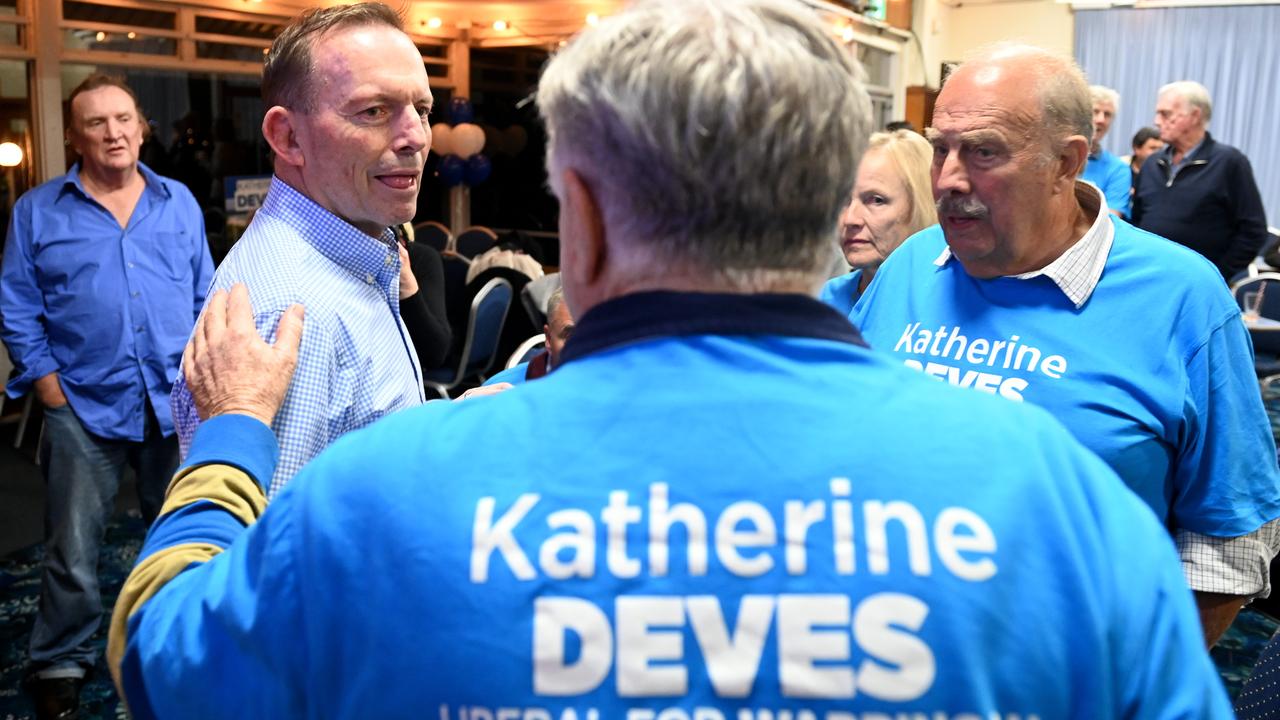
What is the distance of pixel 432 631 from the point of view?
31.5 inches

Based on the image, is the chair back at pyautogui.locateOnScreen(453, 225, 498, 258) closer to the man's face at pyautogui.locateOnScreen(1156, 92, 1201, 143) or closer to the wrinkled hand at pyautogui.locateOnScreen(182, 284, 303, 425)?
the man's face at pyautogui.locateOnScreen(1156, 92, 1201, 143)

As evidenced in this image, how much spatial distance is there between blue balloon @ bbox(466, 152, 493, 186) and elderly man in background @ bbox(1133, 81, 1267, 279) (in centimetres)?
573

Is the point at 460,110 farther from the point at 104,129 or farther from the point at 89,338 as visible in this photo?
the point at 89,338

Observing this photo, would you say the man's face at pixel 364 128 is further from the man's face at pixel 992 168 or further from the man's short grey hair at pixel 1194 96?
the man's short grey hair at pixel 1194 96

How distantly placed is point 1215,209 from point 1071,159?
18.8ft

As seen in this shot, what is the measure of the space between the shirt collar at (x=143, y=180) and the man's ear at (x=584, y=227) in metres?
3.17

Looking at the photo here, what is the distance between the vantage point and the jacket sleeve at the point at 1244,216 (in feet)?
22.2

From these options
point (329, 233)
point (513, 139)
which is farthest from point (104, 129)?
point (513, 139)

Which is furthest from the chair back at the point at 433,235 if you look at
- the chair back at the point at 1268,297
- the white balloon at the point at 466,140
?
the chair back at the point at 1268,297

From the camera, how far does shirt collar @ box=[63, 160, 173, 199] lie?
354cm

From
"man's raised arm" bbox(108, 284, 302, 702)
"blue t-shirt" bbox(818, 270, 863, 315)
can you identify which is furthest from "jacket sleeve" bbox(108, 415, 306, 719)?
"blue t-shirt" bbox(818, 270, 863, 315)

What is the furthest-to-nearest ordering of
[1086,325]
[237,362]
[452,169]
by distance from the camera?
[452,169] → [1086,325] → [237,362]

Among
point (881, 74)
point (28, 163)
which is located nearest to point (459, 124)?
point (28, 163)

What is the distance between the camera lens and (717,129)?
80cm
